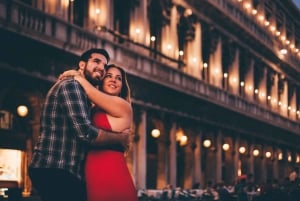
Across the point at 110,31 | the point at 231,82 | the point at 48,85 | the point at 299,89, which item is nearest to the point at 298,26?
the point at 299,89

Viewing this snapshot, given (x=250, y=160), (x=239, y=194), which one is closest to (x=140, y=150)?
(x=239, y=194)

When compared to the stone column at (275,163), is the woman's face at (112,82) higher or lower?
lower

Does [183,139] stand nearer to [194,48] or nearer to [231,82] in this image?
[194,48]

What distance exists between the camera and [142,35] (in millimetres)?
23344

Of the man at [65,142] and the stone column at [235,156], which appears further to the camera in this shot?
the stone column at [235,156]

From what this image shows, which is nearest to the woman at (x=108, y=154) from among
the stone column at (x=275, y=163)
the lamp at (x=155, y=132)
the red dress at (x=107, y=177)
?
the red dress at (x=107, y=177)

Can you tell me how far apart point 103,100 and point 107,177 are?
0.48 metres

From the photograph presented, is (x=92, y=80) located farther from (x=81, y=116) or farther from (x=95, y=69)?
(x=81, y=116)

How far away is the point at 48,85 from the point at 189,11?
441 inches

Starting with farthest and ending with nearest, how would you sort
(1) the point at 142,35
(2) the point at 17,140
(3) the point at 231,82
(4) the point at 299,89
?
(4) the point at 299,89 < (3) the point at 231,82 < (1) the point at 142,35 < (2) the point at 17,140

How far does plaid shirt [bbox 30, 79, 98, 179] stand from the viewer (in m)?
3.95

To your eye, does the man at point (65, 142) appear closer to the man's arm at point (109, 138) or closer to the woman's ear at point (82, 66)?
the man's arm at point (109, 138)

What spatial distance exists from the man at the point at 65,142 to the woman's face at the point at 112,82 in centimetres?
25

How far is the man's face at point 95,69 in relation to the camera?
4.23 metres
